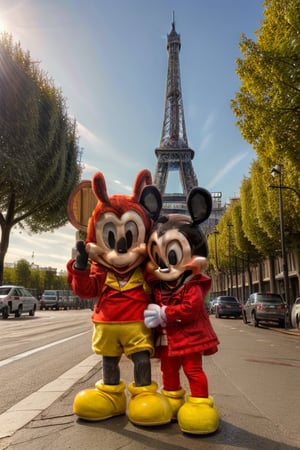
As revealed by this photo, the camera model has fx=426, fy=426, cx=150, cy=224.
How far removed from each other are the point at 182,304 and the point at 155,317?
10.0 inches

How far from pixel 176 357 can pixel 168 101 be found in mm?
84672

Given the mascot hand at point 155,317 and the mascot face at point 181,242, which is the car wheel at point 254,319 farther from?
the mascot hand at point 155,317

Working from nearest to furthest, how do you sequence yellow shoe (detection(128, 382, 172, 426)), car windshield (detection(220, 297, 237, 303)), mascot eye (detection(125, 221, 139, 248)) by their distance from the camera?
yellow shoe (detection(128, 382, 172, 426)), mascot eye (detection(125, 221, 139, 248)), car windshield (detection(220, 297, 237, 303))

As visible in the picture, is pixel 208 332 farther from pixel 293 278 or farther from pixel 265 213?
pixel 293 278

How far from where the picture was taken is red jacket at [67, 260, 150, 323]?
3807mm

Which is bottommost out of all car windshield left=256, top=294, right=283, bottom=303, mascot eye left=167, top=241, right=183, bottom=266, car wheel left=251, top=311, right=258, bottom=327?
car wheel left=251, top=311, right=258, bottom=327

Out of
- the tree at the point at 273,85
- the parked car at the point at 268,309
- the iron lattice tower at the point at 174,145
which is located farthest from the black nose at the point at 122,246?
the iron lattice tower at the point at 174,145

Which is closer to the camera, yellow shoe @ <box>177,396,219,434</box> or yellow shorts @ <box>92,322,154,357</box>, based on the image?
yellow shoe @ <box>177,396,219,434</box>

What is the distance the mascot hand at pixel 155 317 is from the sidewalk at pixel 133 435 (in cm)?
83

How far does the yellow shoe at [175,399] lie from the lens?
3.67 m

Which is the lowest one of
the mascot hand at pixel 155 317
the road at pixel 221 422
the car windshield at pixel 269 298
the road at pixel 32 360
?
the road at pixel 221 422


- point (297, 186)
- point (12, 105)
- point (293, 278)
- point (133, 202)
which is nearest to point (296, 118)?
point (297, 186)

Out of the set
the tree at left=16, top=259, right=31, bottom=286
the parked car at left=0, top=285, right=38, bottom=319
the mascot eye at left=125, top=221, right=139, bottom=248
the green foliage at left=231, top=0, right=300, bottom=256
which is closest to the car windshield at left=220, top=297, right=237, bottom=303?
the parked car at left=0, top=285, right=38, bottom=319

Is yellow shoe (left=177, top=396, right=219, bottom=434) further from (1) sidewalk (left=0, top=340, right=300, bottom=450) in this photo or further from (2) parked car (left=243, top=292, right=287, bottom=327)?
(2) parked car (left=243, top=292, right=287, bottom=327)
